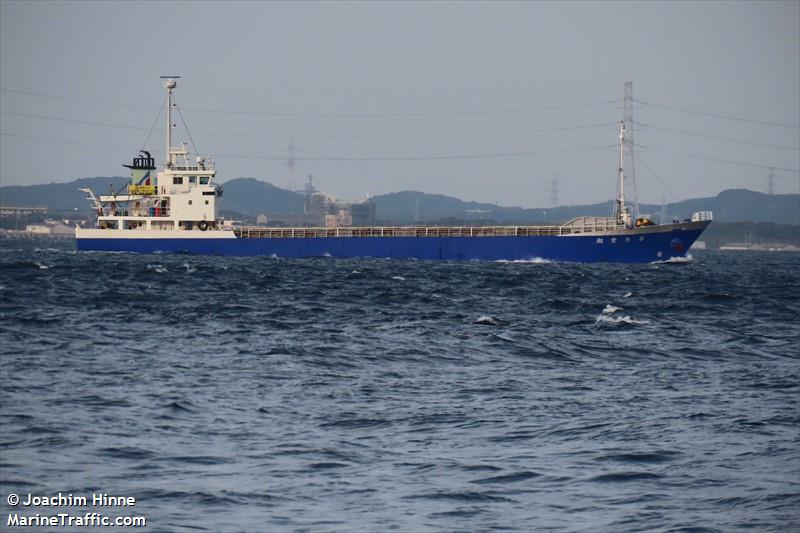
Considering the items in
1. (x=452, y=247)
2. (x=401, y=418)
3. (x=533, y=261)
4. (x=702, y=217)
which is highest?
(x=702, y=217)

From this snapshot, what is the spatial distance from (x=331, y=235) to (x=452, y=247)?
44.5ft

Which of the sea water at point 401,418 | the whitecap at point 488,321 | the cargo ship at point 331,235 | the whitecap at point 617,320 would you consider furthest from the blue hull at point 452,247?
the whitecap at point 488,321

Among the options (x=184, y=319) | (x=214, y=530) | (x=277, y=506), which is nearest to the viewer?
(x=214, y=530)

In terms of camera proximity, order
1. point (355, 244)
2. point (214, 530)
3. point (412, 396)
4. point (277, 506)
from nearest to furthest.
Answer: point (214, 530) < point (277, 506) < point (412, 396) < point (355, 244)

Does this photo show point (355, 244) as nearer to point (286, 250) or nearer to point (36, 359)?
point (286, 250)

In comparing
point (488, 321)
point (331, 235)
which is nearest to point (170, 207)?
point (331, 235)

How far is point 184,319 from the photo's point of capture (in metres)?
33.6

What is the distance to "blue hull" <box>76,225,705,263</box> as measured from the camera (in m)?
91.6

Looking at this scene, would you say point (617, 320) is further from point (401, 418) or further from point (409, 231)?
point (409, 231)

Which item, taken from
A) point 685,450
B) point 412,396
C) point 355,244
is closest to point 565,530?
point 685,450

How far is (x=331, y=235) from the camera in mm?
100875

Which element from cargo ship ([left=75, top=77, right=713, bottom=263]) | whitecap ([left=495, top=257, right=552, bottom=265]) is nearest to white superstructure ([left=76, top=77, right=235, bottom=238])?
cargo ship ([left=75, top=77, right=713, bottom=263])

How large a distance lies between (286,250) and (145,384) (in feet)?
256

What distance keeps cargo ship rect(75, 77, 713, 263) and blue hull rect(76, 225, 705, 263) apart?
91 millimetres
